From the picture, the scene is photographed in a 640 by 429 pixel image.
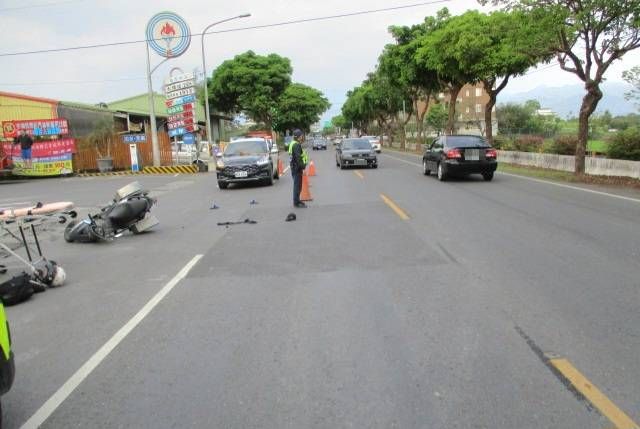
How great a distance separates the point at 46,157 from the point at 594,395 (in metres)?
28.4

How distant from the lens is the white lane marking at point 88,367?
11.5 ft

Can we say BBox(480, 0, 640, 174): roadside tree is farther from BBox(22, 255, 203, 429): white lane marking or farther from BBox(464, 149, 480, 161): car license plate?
BBox(22, 255, 203, 429): white lane marking

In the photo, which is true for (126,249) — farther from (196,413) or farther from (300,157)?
(196,413)

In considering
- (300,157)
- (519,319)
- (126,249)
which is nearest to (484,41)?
(300,157)

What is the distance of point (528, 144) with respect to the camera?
27.1m

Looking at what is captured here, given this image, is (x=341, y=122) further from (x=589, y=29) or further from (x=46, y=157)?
(x=589, y=29)

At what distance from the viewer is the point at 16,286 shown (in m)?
5.98

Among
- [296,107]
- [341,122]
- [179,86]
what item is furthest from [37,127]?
[341,122]

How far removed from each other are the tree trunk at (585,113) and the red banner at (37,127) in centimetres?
2250

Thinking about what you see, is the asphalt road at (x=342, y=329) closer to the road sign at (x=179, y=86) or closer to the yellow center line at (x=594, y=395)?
the yellow center line at (x=594, y=395)

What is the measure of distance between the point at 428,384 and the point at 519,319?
156cm

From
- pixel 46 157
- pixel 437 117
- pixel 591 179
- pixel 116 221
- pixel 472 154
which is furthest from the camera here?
pixel 437 117

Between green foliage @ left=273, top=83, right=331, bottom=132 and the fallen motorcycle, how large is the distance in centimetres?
5402

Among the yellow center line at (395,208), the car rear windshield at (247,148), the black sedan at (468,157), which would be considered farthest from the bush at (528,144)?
the yellow center line at (395,208)
